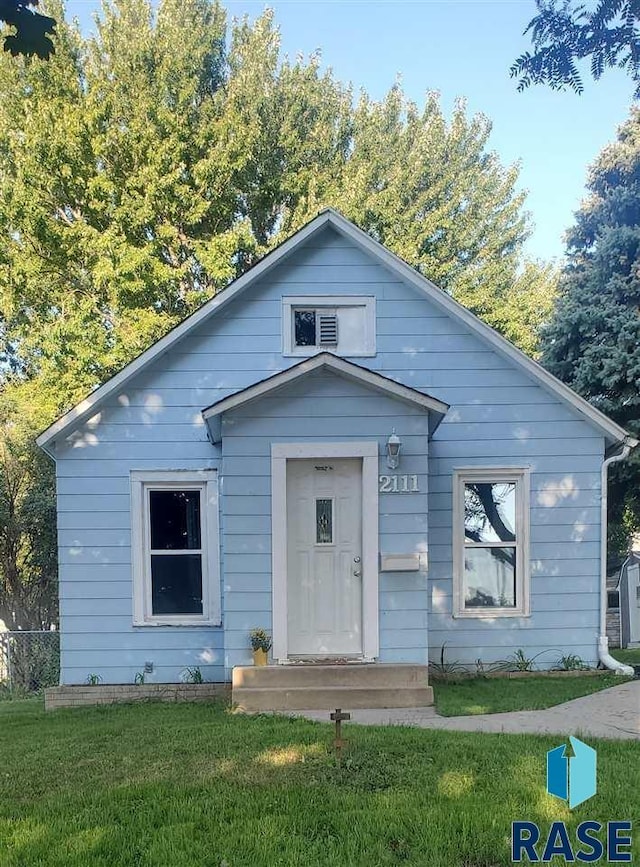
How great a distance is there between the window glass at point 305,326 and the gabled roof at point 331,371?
143 cm

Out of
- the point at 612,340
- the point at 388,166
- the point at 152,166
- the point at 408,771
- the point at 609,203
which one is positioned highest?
the point at 388,166

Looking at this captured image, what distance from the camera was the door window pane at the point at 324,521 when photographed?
6.84m

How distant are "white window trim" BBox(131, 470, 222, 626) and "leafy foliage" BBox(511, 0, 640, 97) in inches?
210

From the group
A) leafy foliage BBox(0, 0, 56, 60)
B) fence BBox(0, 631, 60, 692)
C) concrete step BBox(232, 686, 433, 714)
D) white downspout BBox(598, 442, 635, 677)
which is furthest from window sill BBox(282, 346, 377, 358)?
fence BBox(0, 631, 60, 692)

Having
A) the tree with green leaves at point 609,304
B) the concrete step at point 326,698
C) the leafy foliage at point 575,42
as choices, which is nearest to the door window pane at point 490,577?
the concrete step at point 326,698

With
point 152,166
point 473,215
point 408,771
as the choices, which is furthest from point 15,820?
point 473,215

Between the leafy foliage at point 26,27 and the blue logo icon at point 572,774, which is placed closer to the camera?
the leafy foliage at point 26,27

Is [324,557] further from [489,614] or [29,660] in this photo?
[29,660]

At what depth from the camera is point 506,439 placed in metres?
7.75

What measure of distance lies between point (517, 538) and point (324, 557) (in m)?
2.60

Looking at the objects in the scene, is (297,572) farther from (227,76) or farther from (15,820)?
(227,76)

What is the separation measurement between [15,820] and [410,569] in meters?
4.01

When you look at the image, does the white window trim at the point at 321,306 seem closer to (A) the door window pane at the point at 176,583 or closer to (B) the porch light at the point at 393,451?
(B) the porch light at the point at 393,451

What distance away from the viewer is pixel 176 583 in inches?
299
